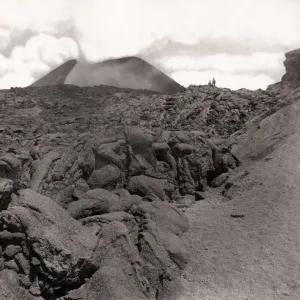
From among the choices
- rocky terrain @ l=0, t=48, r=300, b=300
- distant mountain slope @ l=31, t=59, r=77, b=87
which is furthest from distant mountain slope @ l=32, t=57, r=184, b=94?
rocky terrain @ l=0, t=48, r=300, b=300

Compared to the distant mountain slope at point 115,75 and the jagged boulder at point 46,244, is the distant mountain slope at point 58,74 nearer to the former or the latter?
the distant mountain slope at point 115,75

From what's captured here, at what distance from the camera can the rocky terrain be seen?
8.70 m

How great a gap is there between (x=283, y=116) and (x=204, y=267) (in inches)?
466

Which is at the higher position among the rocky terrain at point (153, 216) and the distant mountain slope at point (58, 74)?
the distant mountain slope at point (58, 74)

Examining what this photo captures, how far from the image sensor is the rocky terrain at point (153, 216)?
8.70 meters

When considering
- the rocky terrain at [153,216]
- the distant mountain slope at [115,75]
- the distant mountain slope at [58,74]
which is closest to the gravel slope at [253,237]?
the rocky terrain at [153,216]

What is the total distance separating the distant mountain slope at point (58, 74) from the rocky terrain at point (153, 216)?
4569cm

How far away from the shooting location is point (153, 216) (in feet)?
35.9

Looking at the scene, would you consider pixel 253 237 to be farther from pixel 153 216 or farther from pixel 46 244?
pixel 46 244

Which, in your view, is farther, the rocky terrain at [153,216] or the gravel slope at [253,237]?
the gravel slope at [253,237]

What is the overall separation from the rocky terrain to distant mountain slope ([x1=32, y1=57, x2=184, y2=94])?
38.6m

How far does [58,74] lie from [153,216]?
5856cm

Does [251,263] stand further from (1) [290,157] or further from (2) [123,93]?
(2) [123,93]

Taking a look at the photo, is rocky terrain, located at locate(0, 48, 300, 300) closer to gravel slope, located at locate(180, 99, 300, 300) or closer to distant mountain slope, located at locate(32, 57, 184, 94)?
gravel slope, located at locate(180, 99, 300, 300)
